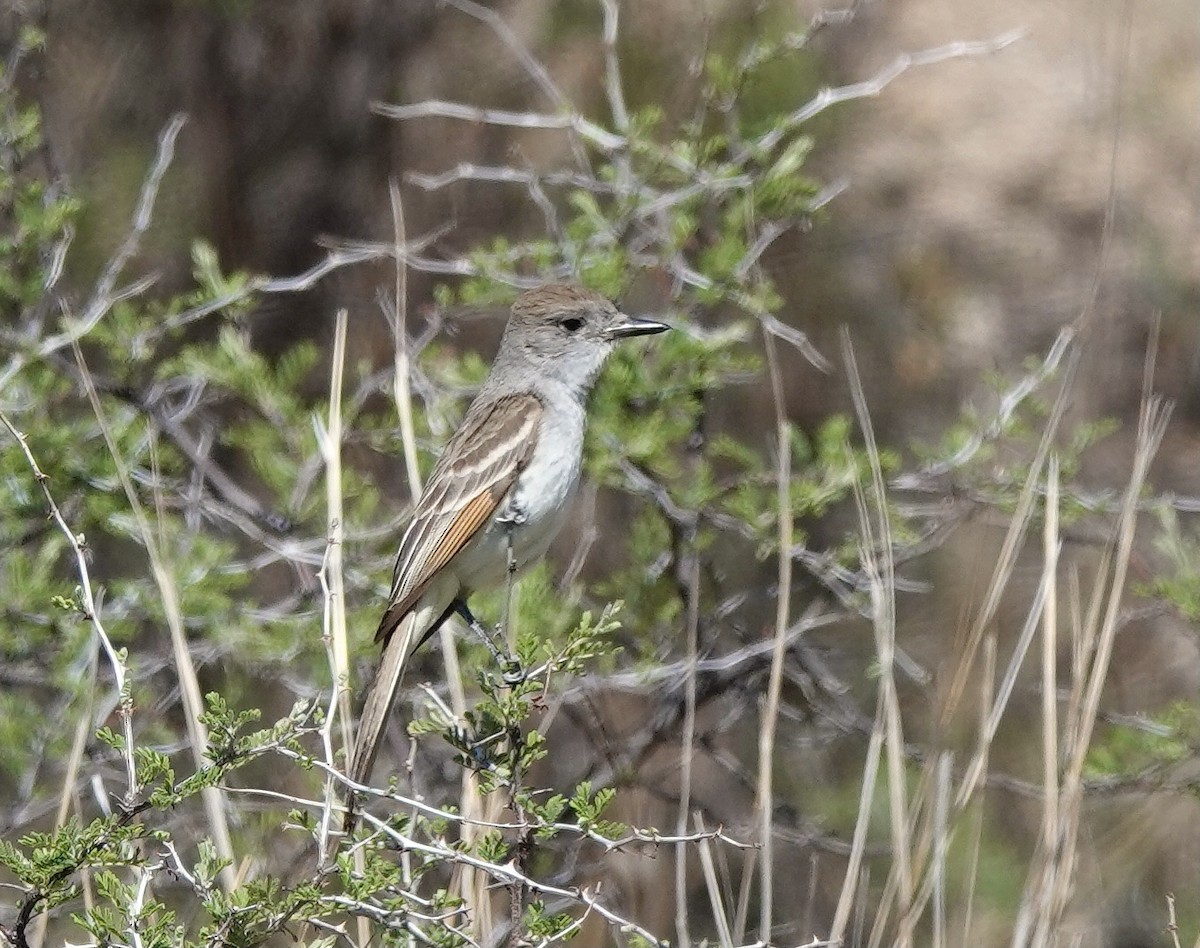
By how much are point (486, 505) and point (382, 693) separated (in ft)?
2.11

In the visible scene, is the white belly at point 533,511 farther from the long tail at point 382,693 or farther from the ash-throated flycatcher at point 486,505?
the long tail at point 382,693

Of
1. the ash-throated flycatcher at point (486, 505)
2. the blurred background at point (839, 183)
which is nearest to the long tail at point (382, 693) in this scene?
the ash-throated flycatcher at point (486, 505)

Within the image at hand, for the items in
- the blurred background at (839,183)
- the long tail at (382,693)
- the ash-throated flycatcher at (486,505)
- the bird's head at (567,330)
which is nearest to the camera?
the long tail at (382,693)

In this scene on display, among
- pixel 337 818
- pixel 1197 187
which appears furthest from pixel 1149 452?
pixel 1197 187

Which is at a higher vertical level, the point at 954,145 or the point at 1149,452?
the point at 1149,452

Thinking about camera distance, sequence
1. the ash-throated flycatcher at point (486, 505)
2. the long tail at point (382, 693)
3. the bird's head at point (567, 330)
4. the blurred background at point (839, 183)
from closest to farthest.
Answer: the long tail at point (382, 693) → the ash-throated flycatcher at point (486, 505) → the bird's head at point (567, 330) → the blurred background at point (839, 183)

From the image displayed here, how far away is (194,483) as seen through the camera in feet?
18.3

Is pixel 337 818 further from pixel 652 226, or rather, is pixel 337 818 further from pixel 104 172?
pixel 104 172

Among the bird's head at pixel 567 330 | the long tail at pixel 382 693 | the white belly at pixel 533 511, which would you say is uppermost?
the bird's head at pixel 567 330

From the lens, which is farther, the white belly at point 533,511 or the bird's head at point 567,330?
the bird's head at point 567,330

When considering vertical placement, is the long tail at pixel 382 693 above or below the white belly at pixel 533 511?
below

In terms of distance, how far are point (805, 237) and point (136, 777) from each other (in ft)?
20.0

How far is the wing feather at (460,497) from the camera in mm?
4430

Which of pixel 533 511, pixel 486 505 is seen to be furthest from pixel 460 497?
pixel 533 511
